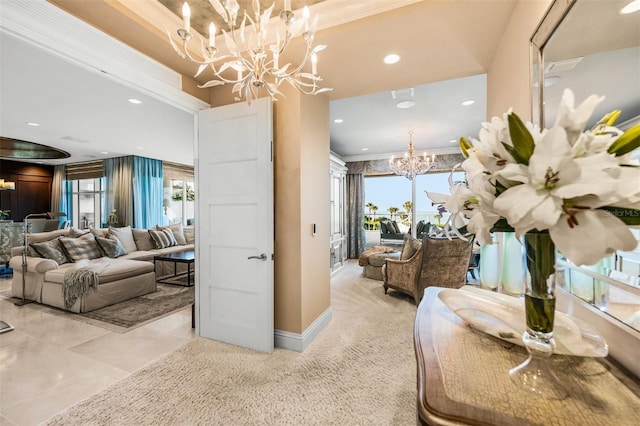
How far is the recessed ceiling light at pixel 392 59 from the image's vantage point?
2.08 m

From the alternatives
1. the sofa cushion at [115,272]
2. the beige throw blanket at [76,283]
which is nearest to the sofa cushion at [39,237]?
the sofa cushion at [115,272]

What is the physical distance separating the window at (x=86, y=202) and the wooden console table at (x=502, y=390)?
32.1 feet

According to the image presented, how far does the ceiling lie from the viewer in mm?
1705

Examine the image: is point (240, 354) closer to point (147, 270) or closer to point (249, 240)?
point (249, 240)

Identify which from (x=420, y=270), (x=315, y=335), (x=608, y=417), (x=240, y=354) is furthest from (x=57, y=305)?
(x=608, y=417)

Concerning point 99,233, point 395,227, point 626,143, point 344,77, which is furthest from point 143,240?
point 626,143

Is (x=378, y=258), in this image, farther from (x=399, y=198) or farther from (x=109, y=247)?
(x=109, y=247)

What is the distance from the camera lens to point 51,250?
3930 millimetres

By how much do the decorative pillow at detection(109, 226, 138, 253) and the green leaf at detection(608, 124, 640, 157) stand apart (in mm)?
6417

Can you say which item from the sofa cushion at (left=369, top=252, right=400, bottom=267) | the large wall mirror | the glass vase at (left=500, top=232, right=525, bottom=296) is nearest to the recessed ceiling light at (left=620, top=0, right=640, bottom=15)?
the large wall mirror

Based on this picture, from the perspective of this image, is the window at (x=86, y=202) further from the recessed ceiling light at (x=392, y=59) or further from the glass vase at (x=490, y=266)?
the glass vase at (x=490, y=266)

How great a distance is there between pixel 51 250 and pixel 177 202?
4.34m

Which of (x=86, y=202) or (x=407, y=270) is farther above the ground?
(x=86, y=202)

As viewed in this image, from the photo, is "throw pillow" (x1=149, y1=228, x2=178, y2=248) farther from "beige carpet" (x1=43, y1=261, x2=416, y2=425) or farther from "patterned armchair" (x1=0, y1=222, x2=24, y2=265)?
"beige carpet" (x1=43, y1=261, x2=416, y2=425)
